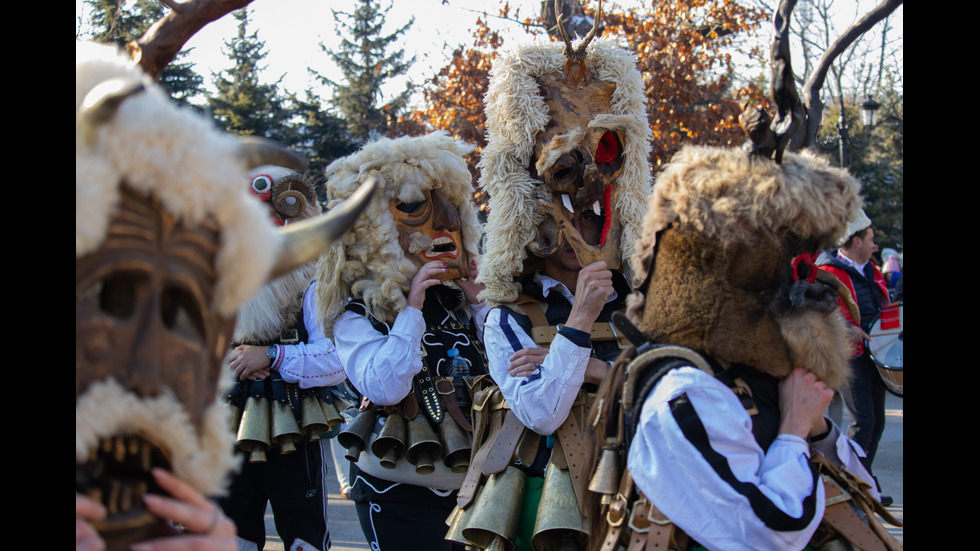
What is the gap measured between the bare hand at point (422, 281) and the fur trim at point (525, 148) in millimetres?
436

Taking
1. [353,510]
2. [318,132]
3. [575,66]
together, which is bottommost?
[353,510]

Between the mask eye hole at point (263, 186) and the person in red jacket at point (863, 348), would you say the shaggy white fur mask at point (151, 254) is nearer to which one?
the mask eye hole at point (263, 186)

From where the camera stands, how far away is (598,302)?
9.37 feet

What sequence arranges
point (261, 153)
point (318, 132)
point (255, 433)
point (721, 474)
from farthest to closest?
point (318, 132) < point (255, 433) < point (721, 474) < point (261, 153)

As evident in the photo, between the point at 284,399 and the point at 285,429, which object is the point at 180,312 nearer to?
the point at 285,429

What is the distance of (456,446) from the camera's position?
11.4ft

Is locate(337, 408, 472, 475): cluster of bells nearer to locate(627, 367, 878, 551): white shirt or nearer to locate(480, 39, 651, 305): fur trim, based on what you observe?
locate(480, 39, 651, 305): fur trim

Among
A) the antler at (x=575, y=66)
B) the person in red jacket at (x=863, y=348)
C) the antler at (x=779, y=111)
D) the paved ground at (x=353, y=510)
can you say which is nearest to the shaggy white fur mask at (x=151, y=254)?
the antler at (x=779, y=111)

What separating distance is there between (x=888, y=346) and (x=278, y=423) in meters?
4.95

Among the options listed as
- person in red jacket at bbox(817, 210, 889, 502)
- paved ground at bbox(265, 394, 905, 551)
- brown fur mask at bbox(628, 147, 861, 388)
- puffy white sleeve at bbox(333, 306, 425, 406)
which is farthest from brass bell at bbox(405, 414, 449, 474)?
person in red jacket at bbox(817, 210, 889, 502)

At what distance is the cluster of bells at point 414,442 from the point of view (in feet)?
11.3

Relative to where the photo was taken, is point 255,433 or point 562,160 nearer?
point 562,160

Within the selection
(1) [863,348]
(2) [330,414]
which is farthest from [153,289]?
(1) [863,348]

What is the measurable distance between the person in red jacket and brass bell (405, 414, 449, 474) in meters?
3.85
